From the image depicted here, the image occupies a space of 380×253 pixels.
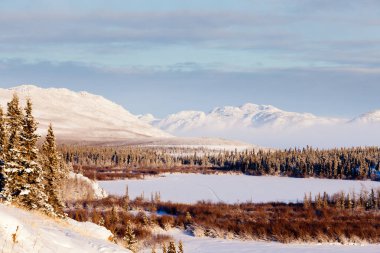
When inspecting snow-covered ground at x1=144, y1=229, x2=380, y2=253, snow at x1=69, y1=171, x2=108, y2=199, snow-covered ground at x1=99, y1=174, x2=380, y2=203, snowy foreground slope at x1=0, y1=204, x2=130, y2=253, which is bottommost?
snow-covered ground at x1=99, y1=174, x2=380, y2=203

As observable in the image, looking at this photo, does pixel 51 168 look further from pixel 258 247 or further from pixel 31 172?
pixel 258 247

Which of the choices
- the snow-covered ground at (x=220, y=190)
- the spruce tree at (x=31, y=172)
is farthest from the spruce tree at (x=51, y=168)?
the snow-covered ground at (x=220, y=190)

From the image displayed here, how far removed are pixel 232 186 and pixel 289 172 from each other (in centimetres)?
4381

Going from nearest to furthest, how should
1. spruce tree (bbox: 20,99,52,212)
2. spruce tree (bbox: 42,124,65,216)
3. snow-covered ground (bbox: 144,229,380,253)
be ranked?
spruce tree (bbox: 20,99,52,212)
spruce tree (bbox: 42,124,65,216)
snow-covered ground (bbox: 144,229,380,253)

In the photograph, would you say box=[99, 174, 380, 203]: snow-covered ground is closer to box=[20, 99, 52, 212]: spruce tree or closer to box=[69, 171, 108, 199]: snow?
box=[69, 171, 108, 199]: snow

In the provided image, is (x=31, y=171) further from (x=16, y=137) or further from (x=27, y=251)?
(x=27, y=251)

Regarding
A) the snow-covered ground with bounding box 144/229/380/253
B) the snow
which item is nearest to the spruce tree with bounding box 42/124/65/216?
the snow-covered ground with bounding box 144/229/380/253

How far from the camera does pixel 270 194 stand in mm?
90688

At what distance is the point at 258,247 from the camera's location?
43.0m

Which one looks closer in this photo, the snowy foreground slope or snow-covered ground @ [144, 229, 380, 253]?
the snowy foreground slope

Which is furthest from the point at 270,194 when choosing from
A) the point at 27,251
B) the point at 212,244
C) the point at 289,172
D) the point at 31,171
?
the point at 27,251

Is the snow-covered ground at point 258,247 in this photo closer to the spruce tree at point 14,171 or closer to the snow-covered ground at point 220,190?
the spruce tree at point 14,171

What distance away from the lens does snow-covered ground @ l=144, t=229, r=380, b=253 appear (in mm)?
41219

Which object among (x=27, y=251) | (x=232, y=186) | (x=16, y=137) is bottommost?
(x=232, y=186)
